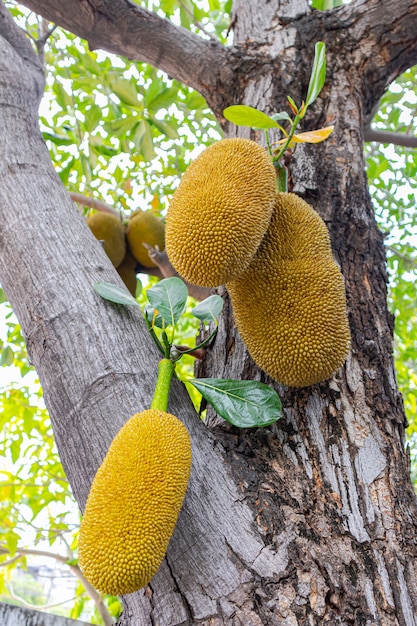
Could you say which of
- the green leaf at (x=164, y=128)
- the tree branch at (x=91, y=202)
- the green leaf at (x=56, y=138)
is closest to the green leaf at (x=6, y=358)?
the tree branch at (x=91, y=202)

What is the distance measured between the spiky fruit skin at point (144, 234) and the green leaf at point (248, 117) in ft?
2.85

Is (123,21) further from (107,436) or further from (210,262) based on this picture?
(107,436)

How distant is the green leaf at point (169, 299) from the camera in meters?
0.92

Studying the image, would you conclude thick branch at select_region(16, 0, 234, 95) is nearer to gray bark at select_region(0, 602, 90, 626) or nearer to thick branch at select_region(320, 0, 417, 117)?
thick branch at select_region(320, 0, 417, 117)

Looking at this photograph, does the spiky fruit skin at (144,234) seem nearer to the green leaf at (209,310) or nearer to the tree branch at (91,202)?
the tree branch at (91,202)

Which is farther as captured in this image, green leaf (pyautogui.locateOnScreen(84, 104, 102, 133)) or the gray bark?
green leaf (pyautogui.locateOnScreen(84, 104, 102, 133))

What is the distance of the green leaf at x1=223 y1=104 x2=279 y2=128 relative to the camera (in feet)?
3.04

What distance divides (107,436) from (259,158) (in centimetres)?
49

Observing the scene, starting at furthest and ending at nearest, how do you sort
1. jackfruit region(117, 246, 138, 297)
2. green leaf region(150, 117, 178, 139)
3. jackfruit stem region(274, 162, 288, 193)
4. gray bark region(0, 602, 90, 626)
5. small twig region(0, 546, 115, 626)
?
small twig region(0, 546, 115, 626) → jackfruit region(117, 246, 138, 297) → green leaf region(150, 117, 178, 139) → jackfruit stem region(274, 162, 288, 193) → gray bark region(0, 602, 90, 626)

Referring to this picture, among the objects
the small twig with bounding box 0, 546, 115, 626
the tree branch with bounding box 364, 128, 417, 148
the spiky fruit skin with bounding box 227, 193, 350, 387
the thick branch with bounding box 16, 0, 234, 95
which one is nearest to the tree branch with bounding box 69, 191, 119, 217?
the thick branch with bounding box 16, 0, 234, 95

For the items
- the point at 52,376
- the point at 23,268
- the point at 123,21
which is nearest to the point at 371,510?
the point at 52,376

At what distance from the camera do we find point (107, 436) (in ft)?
2.41

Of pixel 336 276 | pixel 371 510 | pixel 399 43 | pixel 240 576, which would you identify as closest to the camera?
pixel 240 576

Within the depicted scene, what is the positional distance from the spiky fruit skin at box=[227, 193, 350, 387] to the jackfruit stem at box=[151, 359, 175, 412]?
14cm
